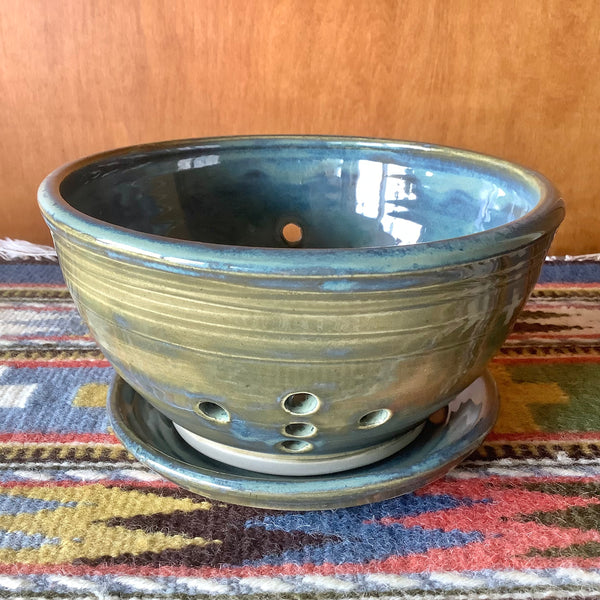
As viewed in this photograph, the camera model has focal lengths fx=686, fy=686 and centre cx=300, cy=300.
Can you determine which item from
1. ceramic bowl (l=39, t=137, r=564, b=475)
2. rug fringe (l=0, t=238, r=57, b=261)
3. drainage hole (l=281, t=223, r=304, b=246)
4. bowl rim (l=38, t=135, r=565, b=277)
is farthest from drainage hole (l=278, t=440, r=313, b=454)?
rug fringe (l=0, t=238, r=57, b=261)

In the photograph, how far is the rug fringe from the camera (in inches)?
28.5

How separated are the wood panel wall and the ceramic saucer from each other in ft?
1.32

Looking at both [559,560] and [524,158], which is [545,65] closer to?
[524,158]

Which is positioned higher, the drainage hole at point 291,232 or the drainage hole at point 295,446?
the drainage hole at point 295,446

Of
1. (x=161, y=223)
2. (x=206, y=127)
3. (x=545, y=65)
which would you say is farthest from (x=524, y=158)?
(x=161, y=223)

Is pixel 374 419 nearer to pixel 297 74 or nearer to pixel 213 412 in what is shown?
pixel 213 412

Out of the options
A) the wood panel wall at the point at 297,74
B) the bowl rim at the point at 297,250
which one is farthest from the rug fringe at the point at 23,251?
the bowl rim at the point at 297,250

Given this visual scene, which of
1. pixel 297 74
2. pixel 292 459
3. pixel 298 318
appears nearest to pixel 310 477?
pixel 292 459

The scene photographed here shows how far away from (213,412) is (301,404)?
46 mm

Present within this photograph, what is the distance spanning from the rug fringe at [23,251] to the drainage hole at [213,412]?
17.9 inches

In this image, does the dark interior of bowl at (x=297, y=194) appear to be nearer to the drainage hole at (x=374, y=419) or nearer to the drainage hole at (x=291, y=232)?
the drainage hole at (x=291, y=232)

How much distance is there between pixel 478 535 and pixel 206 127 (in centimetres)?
54

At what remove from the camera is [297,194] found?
1.69 feet

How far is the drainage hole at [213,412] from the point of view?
1.05 ft
